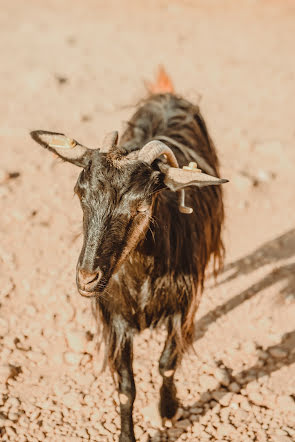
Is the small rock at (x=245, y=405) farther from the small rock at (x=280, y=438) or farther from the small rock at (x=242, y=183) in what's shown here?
the small rock at (x=242, y=183)

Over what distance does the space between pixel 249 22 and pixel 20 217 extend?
8.79m

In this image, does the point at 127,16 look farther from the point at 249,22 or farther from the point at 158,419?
the point at 158,419

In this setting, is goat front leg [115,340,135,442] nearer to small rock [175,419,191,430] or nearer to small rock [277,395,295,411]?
small rock [175,419,191,430]

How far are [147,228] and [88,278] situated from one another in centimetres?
60

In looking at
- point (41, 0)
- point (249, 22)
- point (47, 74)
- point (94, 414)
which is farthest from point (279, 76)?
point (94, 414)

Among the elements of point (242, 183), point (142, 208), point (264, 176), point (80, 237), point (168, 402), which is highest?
point (142, 208)

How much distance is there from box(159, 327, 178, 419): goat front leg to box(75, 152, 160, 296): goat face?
1.49 metres

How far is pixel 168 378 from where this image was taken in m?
4.68

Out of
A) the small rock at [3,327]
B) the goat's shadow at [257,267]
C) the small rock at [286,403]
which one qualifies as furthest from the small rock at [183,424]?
the small rock at [3,327]

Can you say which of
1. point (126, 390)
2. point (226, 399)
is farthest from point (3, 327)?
point (226, 399)

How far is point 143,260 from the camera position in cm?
390

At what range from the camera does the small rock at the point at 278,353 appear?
17.4 ft

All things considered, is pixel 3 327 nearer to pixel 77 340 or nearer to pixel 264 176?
pixel 77 340

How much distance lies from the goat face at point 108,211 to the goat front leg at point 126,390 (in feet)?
4.02
